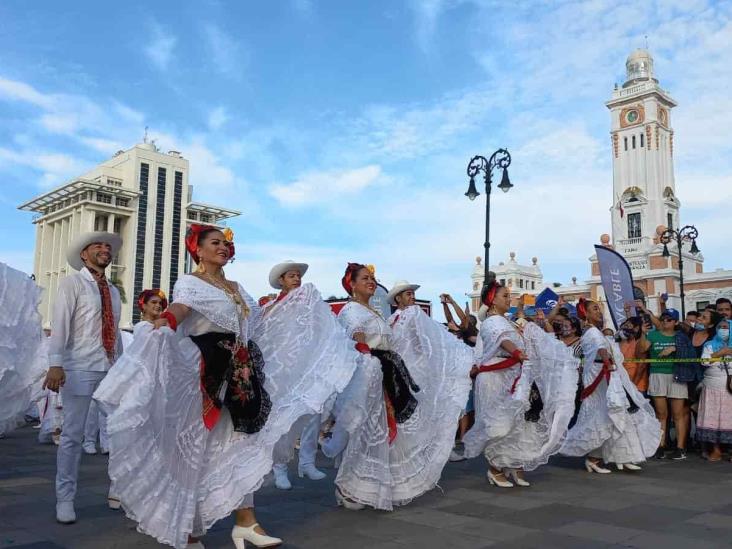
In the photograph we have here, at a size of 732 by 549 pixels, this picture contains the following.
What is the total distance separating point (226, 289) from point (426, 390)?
2521mm

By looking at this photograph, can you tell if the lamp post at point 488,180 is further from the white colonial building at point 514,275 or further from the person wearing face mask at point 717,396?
the white colonial building at point 514,275

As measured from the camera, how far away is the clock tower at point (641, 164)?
64062 mm

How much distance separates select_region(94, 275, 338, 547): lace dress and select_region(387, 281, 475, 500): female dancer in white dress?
163 centimetres

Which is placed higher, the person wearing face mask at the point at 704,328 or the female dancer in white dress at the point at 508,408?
the person wearing face mask at the point at 704,328

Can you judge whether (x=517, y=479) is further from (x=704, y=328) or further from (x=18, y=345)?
(x=18, y=345)

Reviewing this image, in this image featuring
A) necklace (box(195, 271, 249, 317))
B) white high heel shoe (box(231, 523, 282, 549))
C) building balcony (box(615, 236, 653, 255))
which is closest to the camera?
white high heel shoe (box(231, 523, 282, 549))

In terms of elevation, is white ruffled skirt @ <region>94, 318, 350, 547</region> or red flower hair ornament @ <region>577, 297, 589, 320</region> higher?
red flower hair ornament @ <region>577, 297, 589, 320</region>

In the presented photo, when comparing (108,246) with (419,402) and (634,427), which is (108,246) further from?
(634,427)

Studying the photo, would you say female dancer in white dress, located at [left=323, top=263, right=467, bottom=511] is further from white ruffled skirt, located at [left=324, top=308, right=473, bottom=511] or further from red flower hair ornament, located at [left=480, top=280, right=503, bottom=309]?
red flower hair ornament, located at [left=480, top=280, right=503, bottom=309]

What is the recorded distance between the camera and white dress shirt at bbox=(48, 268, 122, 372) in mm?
5079

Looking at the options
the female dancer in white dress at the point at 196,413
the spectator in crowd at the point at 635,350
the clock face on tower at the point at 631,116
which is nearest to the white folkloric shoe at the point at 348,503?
the female dancer in white dress at the point at 196,413

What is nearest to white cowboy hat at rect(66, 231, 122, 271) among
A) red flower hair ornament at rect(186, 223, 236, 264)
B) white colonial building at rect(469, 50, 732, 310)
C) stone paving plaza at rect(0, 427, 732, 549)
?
red flower hair ornament at rect(186, 223, 236, 264)

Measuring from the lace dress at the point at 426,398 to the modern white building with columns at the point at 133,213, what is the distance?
88.9 metres

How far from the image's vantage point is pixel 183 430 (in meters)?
4.09
